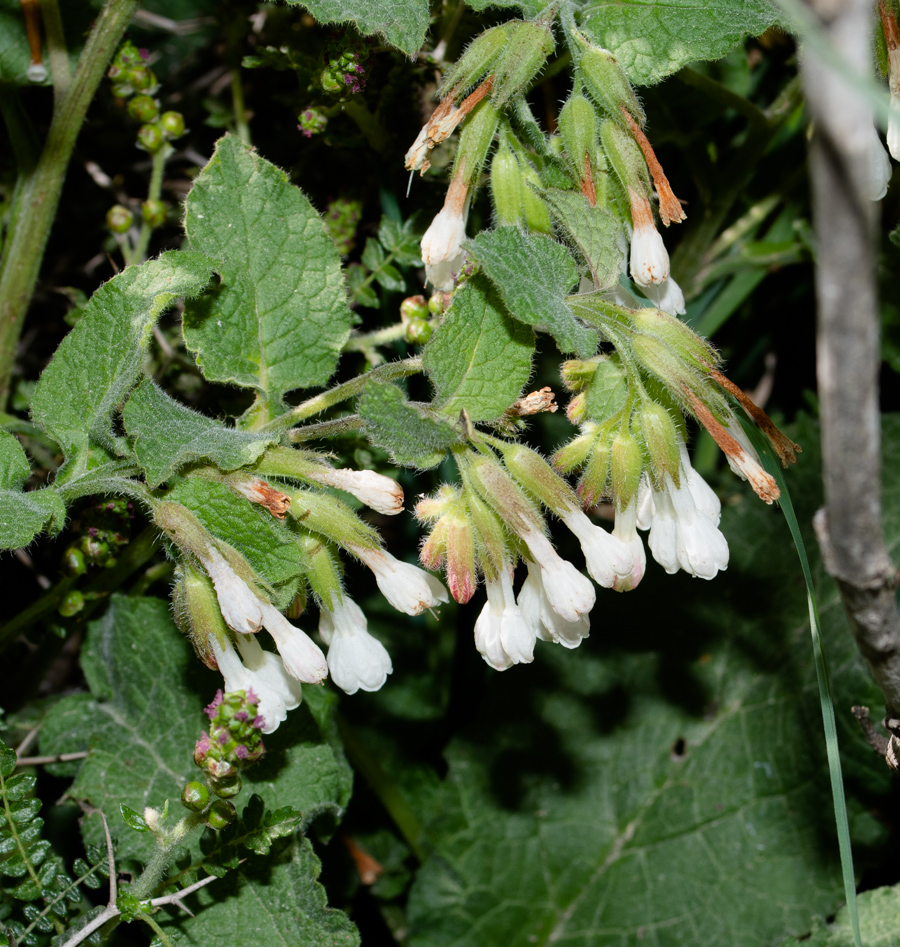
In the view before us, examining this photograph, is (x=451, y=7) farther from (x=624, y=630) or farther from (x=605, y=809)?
(x=605, y=809)

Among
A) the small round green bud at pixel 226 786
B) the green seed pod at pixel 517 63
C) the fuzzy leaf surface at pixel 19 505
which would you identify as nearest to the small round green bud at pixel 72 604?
the fuzzy leaf surface at pixel 19 505

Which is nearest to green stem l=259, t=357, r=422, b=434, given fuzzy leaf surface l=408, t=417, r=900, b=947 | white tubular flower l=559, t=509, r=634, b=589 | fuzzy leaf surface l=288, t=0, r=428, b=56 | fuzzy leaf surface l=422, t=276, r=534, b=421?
fuzzy leaf surface l=422, t=276, r=534, b=421

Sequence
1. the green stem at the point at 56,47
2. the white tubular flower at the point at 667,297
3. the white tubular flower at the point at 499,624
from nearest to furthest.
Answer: the white tubular flower at the point at 499,624 → the white tubular flower at the point at 667,297 → the green stem at the point at 56,47

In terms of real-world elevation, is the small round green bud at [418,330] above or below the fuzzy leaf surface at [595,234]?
below

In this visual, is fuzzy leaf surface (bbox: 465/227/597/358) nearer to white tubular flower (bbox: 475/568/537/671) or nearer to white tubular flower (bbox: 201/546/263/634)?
white tubular flower (bbox: 475/568/537/671)

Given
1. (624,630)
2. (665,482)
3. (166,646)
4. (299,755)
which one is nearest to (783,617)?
(624,630)

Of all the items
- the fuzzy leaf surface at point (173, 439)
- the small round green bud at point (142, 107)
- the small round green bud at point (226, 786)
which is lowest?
the small round green bud at point (226, 786)

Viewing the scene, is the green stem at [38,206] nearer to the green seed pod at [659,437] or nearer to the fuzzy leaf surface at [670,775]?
the green seed pod at [659,437]
